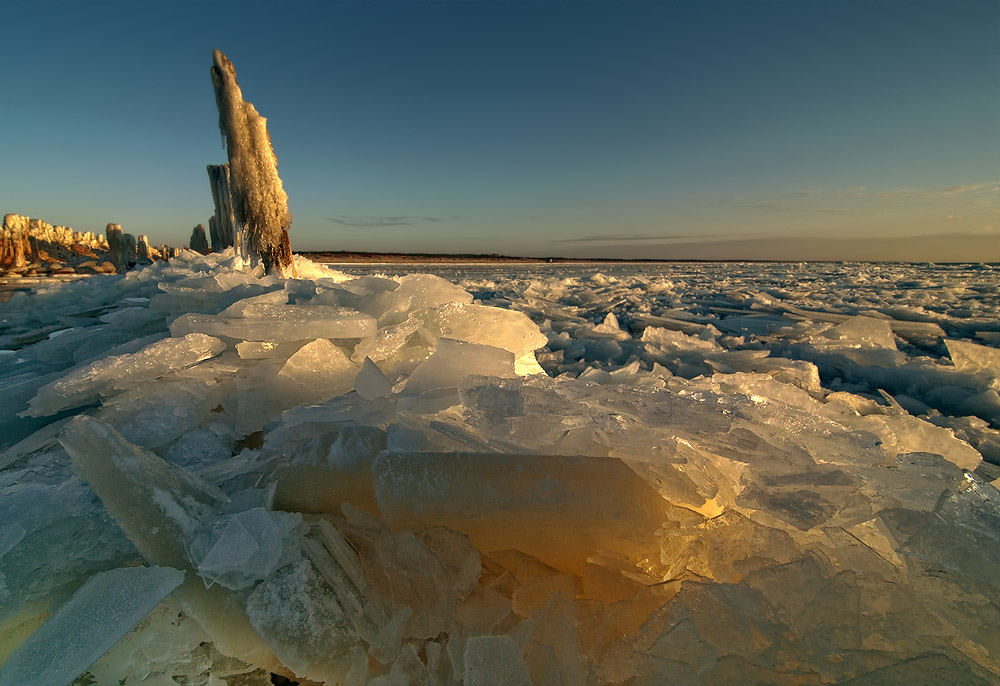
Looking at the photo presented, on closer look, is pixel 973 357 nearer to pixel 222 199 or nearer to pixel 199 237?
pixel 222 199

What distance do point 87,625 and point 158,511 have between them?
0.19 m

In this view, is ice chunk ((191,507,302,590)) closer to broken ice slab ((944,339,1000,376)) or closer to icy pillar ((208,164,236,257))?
broken ice slab ((944,339,1000,376))

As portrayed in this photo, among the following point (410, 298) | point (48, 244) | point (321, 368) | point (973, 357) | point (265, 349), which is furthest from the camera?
point (48, 244)

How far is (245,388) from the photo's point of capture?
62.6 inches

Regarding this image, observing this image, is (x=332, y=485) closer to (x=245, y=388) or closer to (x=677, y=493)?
(x=677, y=493)

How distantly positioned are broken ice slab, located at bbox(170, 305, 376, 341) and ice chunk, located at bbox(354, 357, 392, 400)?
0.53m

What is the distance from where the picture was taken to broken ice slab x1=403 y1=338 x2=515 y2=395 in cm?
129

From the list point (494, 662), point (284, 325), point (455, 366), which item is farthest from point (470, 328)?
point (494, 662)

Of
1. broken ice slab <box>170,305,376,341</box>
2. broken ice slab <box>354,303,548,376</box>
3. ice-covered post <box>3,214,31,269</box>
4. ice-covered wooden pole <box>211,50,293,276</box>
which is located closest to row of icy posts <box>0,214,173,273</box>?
ice-covered post <box>3,214,31,269</box>

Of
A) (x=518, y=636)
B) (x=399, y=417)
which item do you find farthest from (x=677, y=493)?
(x=399, y=417)

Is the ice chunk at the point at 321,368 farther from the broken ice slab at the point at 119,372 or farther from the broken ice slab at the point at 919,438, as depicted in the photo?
the broken ice slab at the point at 919,438

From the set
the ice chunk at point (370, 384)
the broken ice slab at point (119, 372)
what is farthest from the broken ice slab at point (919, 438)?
the broken ice slab at point (119, 372)

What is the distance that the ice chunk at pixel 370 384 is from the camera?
→ 1229 millimetres

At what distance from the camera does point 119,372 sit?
4.99ft
